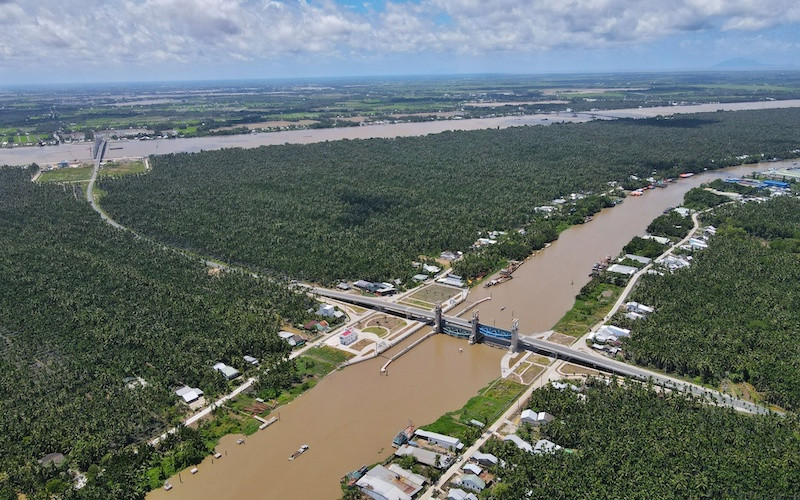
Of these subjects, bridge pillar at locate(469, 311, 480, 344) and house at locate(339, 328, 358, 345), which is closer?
house at locate(339, 328, 358, 345)

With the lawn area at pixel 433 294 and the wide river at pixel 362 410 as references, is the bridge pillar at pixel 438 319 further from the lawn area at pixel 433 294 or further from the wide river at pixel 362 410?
the lawn area at pixel 433 294

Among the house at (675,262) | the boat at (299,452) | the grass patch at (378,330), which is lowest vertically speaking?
the boat at (299,452)

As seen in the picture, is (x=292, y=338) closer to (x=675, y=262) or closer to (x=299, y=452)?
(x=299, y=452)

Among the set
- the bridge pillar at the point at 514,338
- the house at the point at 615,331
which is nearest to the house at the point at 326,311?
the bridge pillar at the point at 514,338

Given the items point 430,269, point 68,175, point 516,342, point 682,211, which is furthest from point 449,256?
point 68,175

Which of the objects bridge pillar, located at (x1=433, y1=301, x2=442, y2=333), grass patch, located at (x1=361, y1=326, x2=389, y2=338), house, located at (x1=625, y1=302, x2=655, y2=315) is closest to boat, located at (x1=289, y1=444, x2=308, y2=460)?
grass patch, located at (x1=361, y1=326, x2=389, y2=338)

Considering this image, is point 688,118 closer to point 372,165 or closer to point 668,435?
point 372,165

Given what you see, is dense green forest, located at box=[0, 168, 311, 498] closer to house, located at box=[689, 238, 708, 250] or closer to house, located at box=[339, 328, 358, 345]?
house, located at box=[339, 328, 358, 345]

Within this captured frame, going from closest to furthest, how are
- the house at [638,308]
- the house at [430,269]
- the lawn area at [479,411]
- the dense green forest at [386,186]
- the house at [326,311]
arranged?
the lawn area at [479,411] → the house at [638,308] → the house at [326,311] → the house at [430,269] → the dense green forest at [386,186]
